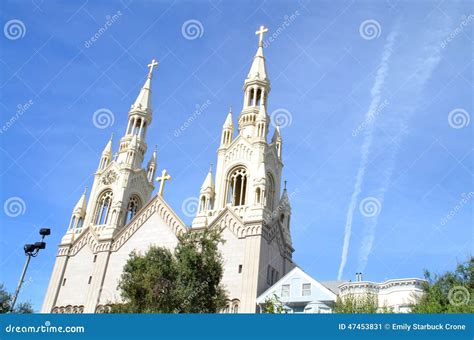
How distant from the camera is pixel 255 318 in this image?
15.9 metres

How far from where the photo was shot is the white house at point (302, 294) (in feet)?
121

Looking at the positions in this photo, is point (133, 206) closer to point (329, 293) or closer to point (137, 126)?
point (137, 126)

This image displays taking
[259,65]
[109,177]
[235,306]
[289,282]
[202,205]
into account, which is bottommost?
[235,306]

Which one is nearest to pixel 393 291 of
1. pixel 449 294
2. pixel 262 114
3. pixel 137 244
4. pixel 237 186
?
pixel 449 294

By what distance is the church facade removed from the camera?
4303cm

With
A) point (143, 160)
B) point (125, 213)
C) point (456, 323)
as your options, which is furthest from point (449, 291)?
point (143, 160)

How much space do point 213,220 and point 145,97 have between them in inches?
942

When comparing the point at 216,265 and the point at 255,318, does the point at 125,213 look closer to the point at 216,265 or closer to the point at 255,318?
the point at 216,265

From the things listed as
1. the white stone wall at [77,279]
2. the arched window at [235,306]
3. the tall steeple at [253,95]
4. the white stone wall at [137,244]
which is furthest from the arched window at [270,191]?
the white stone wall at [77,279]

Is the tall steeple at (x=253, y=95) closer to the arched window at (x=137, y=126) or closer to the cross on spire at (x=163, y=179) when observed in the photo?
the cross on spire at (x=163, y=179)

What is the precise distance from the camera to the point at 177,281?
29391 millimetres

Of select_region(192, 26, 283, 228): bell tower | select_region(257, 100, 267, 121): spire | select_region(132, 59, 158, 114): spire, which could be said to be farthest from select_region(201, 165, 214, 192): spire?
select_region(132, 59, 158, 114): spire

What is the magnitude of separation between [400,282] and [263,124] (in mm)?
22265

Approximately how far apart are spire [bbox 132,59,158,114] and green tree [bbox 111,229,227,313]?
107 feet
